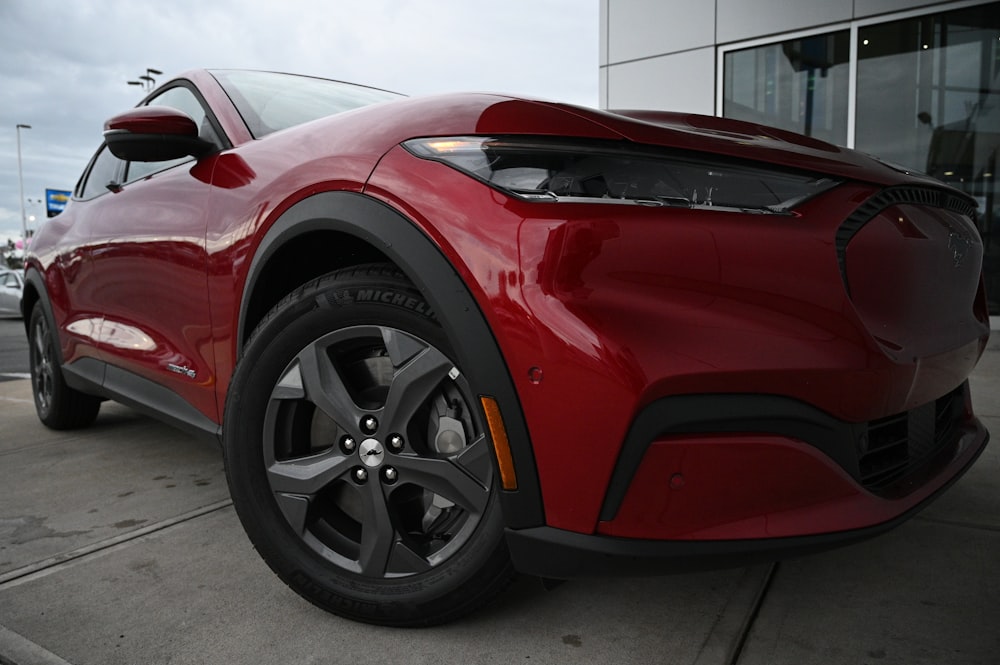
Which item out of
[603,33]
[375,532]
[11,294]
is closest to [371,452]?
[375,532]

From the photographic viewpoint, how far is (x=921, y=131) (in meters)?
7.97

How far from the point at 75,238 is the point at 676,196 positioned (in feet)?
8.50

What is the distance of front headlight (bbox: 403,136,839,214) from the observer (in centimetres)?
135

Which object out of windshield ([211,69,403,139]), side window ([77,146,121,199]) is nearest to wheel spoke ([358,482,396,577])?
windshield ([211,69,403,139])

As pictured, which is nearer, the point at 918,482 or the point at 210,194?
the point at 918,482

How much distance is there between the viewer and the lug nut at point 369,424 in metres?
1.59

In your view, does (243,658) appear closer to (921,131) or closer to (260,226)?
(260,226)

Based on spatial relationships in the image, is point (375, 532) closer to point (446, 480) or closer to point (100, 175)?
point (446, 480)

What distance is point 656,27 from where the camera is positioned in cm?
896

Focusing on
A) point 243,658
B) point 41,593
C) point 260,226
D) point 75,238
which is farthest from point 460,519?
point 75,238

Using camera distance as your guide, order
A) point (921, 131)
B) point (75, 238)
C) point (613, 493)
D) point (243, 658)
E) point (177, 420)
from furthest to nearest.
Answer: point (921, 131) < point (75, 238) < point (177, 420) < point (243, 658) < point (613, 493)

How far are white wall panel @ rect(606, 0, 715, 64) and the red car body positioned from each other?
779 cm

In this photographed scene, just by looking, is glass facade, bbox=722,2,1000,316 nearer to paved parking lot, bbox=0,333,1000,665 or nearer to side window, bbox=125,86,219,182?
paved parking lot, bbox=0,333,1000,665

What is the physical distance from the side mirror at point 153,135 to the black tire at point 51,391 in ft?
5.05
